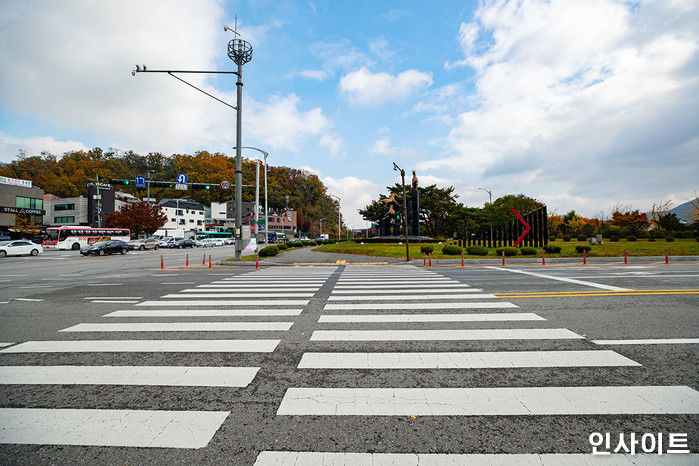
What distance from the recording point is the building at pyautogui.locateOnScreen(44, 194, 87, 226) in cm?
6731

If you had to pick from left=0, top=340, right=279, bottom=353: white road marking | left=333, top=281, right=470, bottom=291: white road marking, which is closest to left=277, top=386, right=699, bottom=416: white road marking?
left=0, top=340, right=279, bottom=353: white road marking

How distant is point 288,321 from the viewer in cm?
589

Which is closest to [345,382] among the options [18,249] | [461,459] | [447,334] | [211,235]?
[461,459]

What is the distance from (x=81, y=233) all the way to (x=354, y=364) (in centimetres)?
5300

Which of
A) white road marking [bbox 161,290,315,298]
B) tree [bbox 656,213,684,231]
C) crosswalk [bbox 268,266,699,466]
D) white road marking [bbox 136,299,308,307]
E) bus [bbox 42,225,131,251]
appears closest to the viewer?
crosswalk [bbox 268,266,699,466]

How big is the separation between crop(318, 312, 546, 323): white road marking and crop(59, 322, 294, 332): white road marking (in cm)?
96

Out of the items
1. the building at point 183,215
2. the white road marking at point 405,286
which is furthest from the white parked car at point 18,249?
the building at point 183,215

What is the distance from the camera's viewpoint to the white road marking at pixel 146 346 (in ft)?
14.6

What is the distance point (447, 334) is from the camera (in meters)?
5.07

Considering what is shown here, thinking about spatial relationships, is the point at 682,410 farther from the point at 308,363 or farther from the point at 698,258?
the point at 698,258

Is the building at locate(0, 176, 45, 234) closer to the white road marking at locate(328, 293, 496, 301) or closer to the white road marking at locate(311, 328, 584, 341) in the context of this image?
the white road marking at locate(328, 293, 496, 301)

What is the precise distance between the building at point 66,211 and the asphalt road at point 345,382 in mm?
79928

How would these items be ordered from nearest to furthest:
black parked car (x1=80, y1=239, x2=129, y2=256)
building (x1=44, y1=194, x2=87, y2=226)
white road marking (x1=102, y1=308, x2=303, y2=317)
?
white road marking (x1=102, y1=308, x2=303, y2=317) < black parked car (x1=80, y1=239, x2=129, y2=256) < building (x1=44, y1=194, x2=87, y2=226)

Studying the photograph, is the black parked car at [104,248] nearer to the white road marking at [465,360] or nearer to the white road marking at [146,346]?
the white road marking at [146,346]
